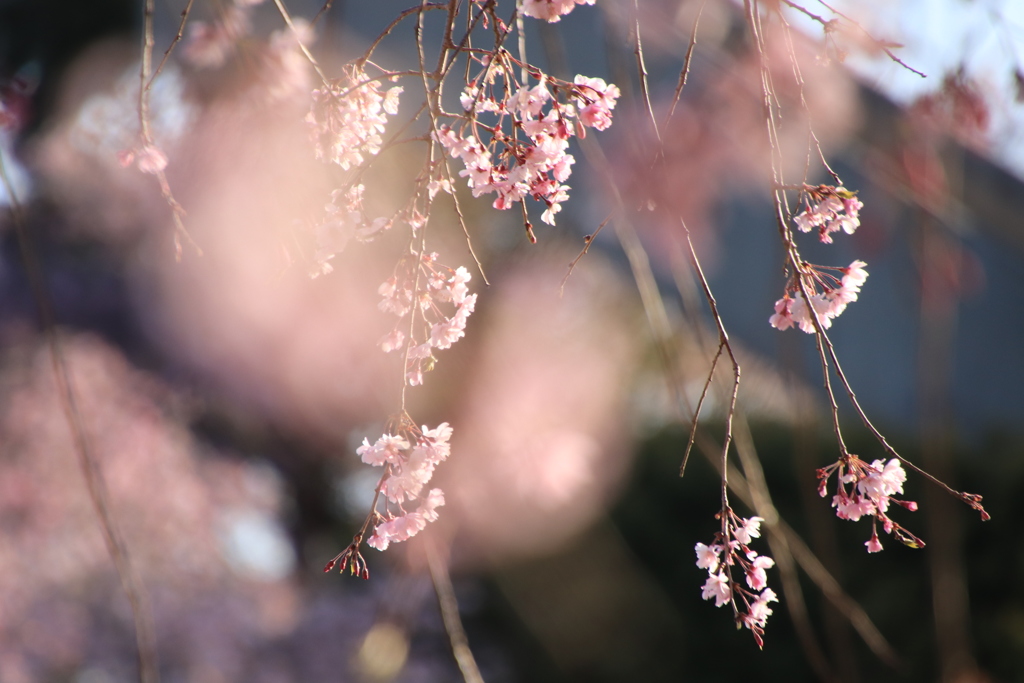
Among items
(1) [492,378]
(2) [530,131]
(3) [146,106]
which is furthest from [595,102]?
(1) [492,378]

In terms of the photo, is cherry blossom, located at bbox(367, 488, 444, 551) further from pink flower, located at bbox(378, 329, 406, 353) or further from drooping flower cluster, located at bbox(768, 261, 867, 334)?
drooping flower cluster, located at bbox(768, 261, 867, 334)

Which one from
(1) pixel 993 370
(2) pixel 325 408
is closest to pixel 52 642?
(2) pixel 325 408

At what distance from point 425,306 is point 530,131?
8.6 inches

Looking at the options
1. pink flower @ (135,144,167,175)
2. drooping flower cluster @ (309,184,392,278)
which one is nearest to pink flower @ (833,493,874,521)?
drooping flower cluster @ (309,184,392,278)

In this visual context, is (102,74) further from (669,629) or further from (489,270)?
(669,629)

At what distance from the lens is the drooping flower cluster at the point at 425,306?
738mm

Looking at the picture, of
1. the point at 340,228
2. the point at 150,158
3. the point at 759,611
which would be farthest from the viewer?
the point at 150,158

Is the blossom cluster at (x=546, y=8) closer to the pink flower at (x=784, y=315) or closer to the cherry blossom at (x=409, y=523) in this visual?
the pink flower at (x=784, y=315)

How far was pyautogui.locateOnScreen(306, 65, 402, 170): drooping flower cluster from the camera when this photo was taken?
746 millimetres

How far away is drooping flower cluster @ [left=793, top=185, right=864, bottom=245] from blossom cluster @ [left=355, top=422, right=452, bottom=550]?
371 mm

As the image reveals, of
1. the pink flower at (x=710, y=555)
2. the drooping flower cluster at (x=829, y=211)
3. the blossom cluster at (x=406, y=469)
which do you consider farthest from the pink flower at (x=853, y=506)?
the blossom cluster at (x=406, y=469)

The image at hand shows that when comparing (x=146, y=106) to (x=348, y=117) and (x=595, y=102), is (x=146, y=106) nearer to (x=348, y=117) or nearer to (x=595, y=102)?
(x=348, y=117)

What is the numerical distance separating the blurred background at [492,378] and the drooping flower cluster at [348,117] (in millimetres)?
57

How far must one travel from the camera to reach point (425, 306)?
0.78m
